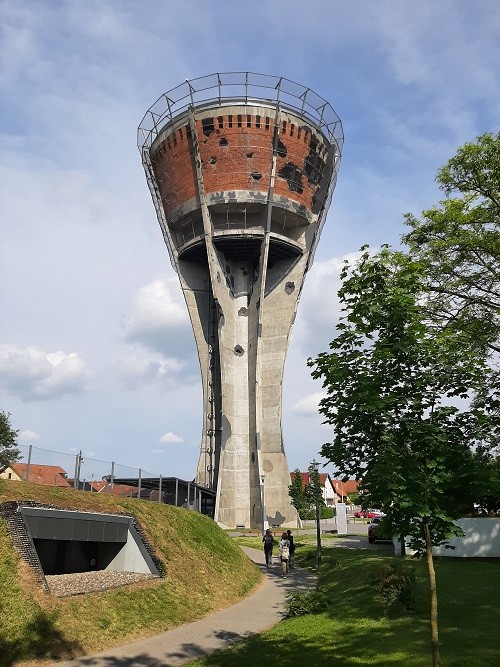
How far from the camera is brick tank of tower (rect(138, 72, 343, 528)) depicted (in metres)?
48.3

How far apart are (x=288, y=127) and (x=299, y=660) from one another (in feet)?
155

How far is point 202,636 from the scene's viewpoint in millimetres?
13812

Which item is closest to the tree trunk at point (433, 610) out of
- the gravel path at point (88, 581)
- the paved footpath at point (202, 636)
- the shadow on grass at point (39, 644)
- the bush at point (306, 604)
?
the paved footpath at point (202, 636)

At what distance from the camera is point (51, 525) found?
1508 cm

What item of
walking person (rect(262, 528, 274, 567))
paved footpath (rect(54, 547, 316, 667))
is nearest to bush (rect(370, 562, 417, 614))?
paved footpath (rect(54, 547, 316, 667))

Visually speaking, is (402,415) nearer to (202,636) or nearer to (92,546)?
(202,636)

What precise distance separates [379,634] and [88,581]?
808cm

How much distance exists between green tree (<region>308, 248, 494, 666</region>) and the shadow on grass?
721 cm

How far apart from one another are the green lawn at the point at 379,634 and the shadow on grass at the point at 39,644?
282 centimetres

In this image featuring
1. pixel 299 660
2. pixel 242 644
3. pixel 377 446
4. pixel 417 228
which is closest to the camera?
pixel 377 446

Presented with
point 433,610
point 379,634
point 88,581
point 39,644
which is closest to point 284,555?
point 88,581

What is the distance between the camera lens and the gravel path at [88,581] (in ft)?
45.6

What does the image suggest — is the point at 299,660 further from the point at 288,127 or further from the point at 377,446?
the point at 288,127

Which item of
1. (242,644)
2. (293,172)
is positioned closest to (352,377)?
(242,644)
